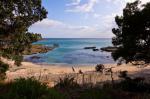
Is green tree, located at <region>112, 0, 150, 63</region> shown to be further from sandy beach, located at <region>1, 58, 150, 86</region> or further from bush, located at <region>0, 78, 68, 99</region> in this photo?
bush, located at <region>0, 78, 68, 99</region>

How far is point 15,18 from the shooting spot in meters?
21.2

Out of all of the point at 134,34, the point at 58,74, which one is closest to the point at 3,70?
the point at 134,34

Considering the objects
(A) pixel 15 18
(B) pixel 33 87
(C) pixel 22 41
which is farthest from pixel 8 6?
(B) pixel 33 87

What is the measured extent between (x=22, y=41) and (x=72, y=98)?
1121 cm

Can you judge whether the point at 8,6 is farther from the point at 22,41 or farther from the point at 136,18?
the point at 136,18

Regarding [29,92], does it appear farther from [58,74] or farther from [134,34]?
[58,74]

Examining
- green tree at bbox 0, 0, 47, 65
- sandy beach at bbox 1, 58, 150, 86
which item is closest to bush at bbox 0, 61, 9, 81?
green tree at bbox 0, 0, 47, 65

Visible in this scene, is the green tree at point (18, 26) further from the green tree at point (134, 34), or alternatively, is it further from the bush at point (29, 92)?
the bush at point (29, 92)

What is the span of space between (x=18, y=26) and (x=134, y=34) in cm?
863

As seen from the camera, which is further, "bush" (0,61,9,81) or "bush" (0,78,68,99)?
"bush" (0,61,9,81)

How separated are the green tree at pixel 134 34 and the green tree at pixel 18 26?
652 centimetres

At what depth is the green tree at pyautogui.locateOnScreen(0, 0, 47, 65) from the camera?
2108 centimetres

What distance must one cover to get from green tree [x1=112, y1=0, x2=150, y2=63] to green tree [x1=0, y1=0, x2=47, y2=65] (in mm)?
6516

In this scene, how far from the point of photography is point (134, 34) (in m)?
23.5
